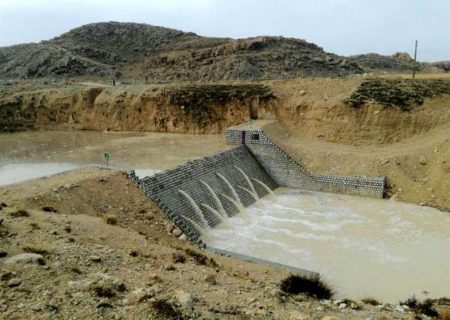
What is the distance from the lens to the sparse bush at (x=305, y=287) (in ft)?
27.9

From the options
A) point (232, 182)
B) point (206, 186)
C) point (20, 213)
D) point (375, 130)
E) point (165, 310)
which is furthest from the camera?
point (375, 130)

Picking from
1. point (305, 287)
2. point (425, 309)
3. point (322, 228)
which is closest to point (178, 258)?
point (305, 287)

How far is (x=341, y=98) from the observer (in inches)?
918

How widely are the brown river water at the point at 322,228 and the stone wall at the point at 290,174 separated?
1.73 feet

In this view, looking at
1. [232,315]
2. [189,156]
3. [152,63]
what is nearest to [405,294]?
[232,315]

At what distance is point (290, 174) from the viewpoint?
2061 cm

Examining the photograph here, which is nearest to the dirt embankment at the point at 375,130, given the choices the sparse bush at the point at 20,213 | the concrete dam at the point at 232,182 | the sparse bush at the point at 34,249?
the concrete dam at the point at 232,182

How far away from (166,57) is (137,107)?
862 inches

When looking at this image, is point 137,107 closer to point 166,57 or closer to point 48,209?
point 48,209

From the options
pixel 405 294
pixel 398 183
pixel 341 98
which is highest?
pixel 341 98

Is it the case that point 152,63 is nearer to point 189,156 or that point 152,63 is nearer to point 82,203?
point 189,156

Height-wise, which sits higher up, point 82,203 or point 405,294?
point 82,203

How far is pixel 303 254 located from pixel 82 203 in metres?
6.95

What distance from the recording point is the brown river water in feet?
39.2
